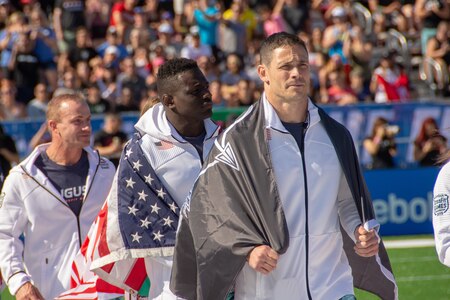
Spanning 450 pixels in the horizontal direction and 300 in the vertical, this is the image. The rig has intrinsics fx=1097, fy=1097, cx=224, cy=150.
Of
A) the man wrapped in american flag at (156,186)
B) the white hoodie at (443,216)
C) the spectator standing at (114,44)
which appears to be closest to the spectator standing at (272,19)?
the spectator standing at (114,44)

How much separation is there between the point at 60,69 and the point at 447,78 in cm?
764

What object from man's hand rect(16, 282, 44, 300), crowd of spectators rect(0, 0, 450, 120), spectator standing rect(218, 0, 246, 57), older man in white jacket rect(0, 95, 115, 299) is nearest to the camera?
man's hand rect(16, 282, 44, 300)

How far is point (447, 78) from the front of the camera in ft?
70.8

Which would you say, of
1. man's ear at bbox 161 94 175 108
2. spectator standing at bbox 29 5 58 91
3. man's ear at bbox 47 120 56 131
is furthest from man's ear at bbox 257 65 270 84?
spectator standing at bbox 29 5 58 91

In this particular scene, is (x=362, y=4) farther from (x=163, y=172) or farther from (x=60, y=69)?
(x=163, y=172)

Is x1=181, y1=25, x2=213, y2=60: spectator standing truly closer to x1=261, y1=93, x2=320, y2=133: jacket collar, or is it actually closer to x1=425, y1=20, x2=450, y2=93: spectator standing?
x1=425, y1=20, x2=450, y2=93: spectator standing

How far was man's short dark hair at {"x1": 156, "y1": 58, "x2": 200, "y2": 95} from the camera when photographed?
6602 mm

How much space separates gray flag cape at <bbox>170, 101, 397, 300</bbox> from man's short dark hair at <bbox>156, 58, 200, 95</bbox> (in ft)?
3.69

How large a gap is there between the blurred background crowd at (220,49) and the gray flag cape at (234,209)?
11.3 m

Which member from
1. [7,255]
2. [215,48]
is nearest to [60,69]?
[215,48]

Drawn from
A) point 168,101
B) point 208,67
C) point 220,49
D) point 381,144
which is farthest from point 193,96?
point 220,49

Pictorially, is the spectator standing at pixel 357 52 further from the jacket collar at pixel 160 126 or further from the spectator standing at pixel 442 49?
the jacket collar at pixel 160 126

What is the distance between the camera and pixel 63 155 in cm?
774

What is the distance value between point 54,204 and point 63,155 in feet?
1.32
